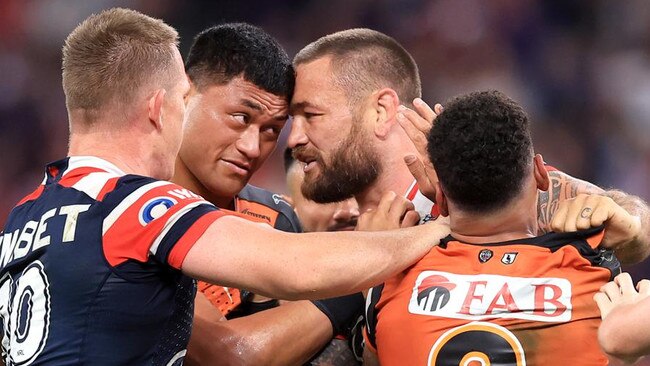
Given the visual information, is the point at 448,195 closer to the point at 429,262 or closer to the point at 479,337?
the point at 429,262

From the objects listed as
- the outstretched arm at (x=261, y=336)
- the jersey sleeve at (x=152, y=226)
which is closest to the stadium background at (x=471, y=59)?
the outstretched arm at (x=261, y=336)

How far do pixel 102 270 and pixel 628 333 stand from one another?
1.57 meters

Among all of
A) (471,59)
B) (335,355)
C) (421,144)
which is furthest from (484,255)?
(471,59)

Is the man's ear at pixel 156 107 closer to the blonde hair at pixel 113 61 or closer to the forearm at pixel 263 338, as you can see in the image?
the blonde hair at pixel 113 61

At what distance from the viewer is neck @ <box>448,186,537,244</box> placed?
2953 millimetres

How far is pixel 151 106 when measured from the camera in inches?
126

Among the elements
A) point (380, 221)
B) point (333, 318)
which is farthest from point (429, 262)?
point (333, 318)

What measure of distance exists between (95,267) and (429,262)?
1.08m

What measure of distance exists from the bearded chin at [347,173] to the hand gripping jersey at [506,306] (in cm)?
130

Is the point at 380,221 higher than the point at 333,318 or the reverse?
higher

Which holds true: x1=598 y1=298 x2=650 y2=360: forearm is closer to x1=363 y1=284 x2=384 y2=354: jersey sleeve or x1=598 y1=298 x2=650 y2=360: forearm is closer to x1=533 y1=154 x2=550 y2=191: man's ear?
x1=533 y1=154 x2=550 y2=191: man's ear

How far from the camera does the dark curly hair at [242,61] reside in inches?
169

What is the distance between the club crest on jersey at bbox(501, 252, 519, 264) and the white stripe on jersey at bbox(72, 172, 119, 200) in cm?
129

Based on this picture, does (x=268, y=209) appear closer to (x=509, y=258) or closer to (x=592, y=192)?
(x=592, y=192)
